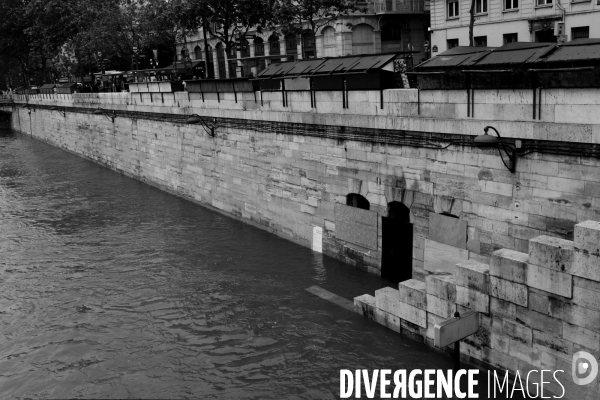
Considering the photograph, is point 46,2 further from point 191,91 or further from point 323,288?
point 323,288

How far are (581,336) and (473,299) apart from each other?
2.14 m

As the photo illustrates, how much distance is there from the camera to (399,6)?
1730 inches

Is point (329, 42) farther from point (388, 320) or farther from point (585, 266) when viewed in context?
point (585, 266)

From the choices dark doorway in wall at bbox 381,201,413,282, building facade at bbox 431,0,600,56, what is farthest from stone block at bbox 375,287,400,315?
building facade at bbox 431,0,600,56

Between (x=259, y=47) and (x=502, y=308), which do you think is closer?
(x=502, y=308)

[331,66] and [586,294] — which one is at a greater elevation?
[331,66]

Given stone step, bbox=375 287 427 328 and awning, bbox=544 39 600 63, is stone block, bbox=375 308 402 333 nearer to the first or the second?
stone step, bbox=375 287 427 328

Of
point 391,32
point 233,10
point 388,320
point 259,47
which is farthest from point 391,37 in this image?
point 388,320

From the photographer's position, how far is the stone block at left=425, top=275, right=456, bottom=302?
12.6m

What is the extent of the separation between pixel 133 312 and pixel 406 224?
24.5 ft

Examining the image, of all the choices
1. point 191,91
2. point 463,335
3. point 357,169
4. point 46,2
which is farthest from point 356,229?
point 46,2

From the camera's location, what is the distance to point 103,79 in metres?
54.1

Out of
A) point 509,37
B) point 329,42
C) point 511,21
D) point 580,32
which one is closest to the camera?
point 580,32

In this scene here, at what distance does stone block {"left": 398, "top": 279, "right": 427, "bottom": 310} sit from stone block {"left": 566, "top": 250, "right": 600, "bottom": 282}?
3575mm
